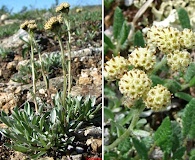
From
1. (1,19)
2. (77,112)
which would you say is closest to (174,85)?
(77,112)

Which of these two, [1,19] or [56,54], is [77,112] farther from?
[1,19]

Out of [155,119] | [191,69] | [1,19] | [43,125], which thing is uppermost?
→ [1,19]

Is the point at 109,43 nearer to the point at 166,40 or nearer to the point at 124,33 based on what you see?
the point at 124,33

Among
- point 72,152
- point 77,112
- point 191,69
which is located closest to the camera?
point 72,152

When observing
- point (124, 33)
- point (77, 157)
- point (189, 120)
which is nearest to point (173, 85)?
point (189, 120)

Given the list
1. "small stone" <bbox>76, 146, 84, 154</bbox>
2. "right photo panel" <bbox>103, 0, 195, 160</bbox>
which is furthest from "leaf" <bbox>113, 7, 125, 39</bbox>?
"small stone" <bbox>76, 146, 84, 154</bbox>

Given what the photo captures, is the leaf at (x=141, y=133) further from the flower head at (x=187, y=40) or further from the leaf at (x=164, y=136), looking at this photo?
the flower head at (x=187, y=40)

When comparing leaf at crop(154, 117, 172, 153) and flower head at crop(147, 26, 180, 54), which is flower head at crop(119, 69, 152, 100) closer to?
flower head at crop(147, 26, 180, 54)
